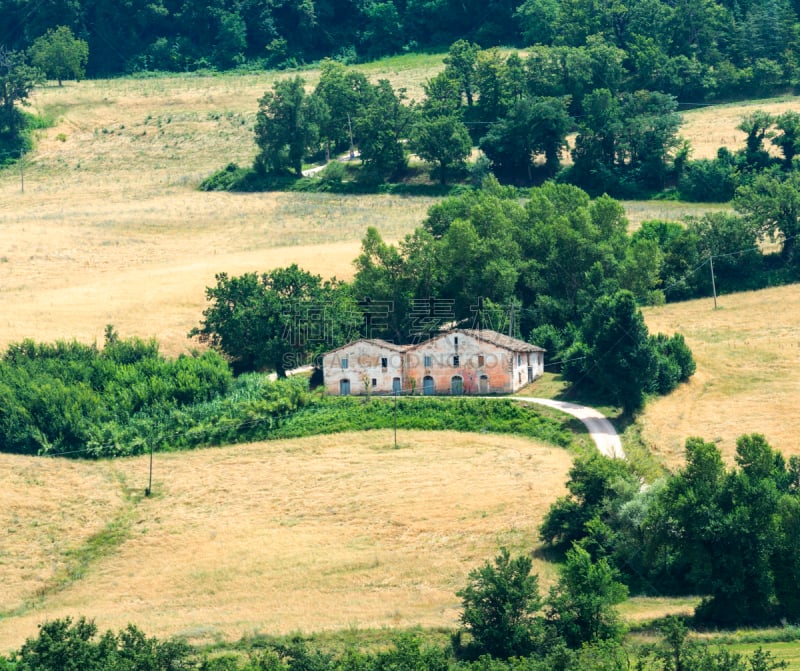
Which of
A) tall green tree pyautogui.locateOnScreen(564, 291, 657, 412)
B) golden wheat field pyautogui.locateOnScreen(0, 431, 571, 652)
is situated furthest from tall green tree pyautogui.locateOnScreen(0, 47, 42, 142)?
tall green tree pyautogui.locateOnScreen(564, 291, 657, 412)

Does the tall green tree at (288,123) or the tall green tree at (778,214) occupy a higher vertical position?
the tall green tree at (288,123)

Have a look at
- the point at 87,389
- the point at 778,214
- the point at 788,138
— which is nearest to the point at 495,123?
the point at 788,138

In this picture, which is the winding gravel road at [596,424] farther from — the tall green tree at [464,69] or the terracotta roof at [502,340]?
the tall green tree at [464,69]

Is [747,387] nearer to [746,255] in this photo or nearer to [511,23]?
[746,255]

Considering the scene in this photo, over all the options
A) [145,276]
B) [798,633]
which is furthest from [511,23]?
[798,633]

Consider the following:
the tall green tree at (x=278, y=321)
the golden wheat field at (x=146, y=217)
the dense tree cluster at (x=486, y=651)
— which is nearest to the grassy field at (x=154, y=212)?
the golden wheat field at (x=146, y=217)

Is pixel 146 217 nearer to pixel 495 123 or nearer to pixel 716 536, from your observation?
pixel 495 123

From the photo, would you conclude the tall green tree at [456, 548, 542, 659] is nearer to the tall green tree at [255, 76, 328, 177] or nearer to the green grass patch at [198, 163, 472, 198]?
the green grass patch at [198, 163, 472, 198]
